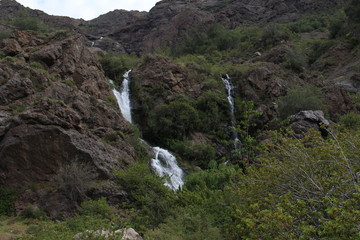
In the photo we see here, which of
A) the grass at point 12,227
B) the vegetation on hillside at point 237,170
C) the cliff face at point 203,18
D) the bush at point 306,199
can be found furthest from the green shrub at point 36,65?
the cliff face at point 203,18

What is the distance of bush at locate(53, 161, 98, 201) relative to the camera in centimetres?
1558

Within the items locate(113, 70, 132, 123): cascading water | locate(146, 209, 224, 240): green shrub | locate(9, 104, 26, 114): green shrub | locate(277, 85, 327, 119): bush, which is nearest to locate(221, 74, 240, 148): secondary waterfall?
locate(277, 85, 327, 119): bush

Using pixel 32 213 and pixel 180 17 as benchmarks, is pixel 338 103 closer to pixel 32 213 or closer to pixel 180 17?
pixel 32 213

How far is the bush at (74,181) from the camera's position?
1558 cm

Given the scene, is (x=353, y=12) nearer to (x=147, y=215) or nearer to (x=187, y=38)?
(x=187, y=38)

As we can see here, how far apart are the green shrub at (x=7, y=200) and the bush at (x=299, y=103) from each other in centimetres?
2091

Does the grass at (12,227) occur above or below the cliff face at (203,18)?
below

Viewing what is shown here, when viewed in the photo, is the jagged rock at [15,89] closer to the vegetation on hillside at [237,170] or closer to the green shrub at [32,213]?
the vegetation on hillside at [237,170]

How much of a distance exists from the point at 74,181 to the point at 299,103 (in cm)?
1930

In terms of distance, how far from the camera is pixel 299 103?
2789cm

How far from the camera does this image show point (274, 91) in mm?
32625

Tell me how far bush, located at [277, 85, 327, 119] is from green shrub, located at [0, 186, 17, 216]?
68.6ft

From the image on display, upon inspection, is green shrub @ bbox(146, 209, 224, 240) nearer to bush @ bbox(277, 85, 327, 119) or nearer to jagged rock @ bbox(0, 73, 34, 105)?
jagged rock @ bbox(0, 73, 34, 105)

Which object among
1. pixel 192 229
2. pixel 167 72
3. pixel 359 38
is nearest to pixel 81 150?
pixel 192 229
